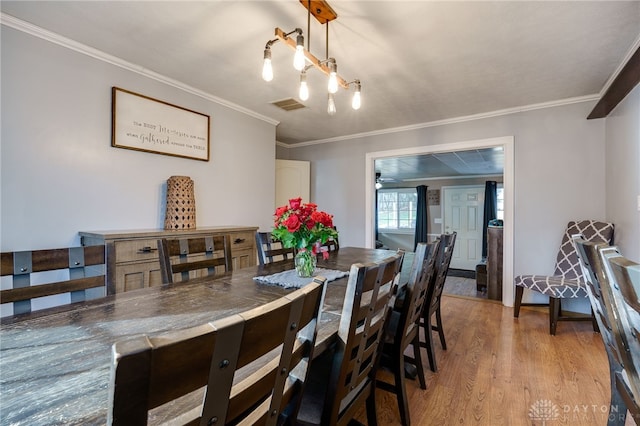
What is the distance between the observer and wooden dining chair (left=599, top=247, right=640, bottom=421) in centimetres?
76

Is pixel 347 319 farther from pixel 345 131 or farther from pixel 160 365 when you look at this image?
pixel 345 131

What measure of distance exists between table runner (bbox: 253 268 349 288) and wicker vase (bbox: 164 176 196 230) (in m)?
1.37

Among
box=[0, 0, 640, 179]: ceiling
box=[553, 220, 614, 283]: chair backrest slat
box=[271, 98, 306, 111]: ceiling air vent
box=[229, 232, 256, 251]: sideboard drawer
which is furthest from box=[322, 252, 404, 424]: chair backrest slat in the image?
box=[553, 220, 614, 283]: chair backrest slat

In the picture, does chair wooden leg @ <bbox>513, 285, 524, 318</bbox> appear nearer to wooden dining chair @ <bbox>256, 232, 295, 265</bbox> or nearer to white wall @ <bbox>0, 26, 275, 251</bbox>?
wooden dining chair @ <bbox>256, 232, 295, 265</bbox>

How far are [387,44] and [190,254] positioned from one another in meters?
2.00

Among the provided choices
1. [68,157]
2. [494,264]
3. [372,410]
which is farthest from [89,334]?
[494,264]

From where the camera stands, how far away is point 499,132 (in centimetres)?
368

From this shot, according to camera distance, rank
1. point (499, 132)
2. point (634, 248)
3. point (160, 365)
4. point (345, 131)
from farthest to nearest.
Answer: point (345, 131) → point (499, 132) → point (634, 248) → point (160, 365)

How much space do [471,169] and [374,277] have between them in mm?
6303

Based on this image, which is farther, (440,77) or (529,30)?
(440,77)

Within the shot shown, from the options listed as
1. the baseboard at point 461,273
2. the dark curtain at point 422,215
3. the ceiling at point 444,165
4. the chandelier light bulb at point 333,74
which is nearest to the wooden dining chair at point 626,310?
the chandelier light bulb at point 333,74

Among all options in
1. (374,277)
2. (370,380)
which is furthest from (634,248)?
(374,277)

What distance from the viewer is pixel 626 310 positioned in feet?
2.87

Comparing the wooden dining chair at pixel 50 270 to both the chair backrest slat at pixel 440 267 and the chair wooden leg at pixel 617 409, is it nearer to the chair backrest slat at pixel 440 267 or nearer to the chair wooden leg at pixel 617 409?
the chair backrest slat at pixel 440 267
